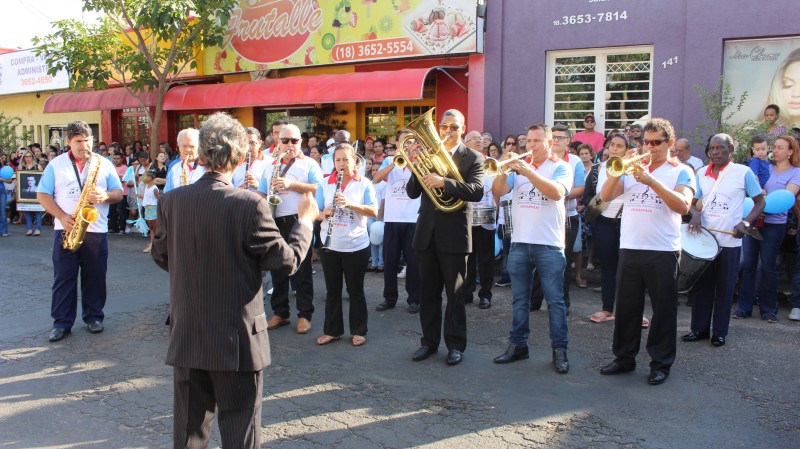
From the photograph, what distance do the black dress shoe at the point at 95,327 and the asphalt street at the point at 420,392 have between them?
0.09 metres

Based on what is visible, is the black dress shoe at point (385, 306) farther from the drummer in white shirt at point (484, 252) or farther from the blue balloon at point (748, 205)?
the blue balloon at point (748, 205)

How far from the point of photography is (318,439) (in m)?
4.31

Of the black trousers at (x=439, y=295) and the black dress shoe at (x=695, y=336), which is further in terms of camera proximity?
the black dress shoe at (x=695, y=336)

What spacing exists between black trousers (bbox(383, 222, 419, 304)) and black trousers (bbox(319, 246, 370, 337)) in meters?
1.32

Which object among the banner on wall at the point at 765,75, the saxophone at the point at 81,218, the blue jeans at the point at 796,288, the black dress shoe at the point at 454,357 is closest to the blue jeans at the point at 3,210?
the saxophone at the point at 81,218

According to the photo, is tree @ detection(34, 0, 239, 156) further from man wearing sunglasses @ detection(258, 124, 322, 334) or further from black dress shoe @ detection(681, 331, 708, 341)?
black dress shoe @ detection(681, 331, 708, 341)

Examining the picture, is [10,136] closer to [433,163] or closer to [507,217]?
[507,217]

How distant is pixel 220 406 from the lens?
3.23 meters

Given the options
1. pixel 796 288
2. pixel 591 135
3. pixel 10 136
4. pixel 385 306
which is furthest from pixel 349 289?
pixel 10 136

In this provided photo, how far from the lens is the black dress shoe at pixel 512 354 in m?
5.76

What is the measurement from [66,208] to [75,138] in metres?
0.68

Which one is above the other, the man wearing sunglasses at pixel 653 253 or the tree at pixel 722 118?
the tree at pixel 722 118

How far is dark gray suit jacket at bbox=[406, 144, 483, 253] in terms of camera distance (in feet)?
18.7

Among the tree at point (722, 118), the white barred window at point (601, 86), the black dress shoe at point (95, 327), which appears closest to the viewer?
the black dress shoe at point (95, 327)
